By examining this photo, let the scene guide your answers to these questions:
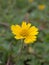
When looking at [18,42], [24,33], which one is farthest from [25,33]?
[18,42]

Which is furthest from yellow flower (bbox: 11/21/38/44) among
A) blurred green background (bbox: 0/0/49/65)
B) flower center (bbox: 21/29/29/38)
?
blurred green background (bbox: 0/0/49/65)

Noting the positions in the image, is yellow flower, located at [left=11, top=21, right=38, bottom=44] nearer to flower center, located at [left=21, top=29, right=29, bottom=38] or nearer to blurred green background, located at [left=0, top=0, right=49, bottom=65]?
flower center, located at [left=21, top=29, right=29, bottom=38]

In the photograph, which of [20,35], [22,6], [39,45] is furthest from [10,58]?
[22,6]

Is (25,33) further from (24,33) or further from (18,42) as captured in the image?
(18,42)

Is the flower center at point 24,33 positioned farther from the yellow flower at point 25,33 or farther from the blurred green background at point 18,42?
the blurred green background at point 18,42

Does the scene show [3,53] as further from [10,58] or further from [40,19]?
[40,19]

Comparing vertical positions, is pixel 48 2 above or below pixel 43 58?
above


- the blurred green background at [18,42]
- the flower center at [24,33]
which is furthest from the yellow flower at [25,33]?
the blurred green background at [18,42]

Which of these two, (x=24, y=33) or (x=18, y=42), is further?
(x=18, y=42)
